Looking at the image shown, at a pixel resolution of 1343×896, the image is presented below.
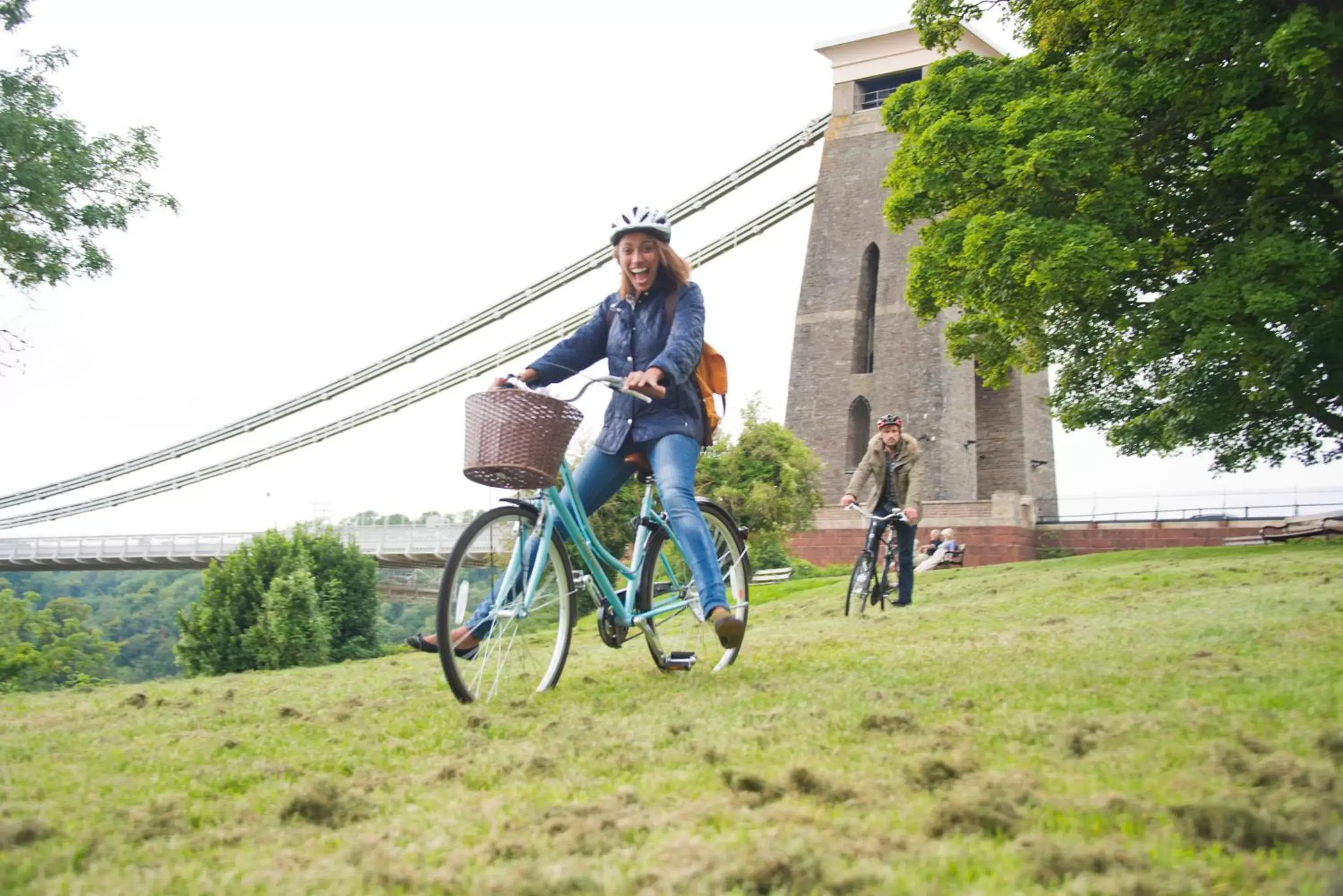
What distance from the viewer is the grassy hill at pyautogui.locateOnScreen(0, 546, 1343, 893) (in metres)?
2.37

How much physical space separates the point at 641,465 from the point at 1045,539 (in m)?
36.2

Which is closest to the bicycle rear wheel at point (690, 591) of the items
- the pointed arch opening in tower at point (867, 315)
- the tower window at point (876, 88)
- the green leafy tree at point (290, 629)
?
the green leafy tree at point (290, 629)

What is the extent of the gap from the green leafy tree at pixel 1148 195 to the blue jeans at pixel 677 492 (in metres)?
10.9

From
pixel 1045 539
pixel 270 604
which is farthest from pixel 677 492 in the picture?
pixel 1045 539

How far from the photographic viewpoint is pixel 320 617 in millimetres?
18031

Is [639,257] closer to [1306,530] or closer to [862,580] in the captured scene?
[862,580]

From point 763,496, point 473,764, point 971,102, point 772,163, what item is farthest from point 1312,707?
point 772,163

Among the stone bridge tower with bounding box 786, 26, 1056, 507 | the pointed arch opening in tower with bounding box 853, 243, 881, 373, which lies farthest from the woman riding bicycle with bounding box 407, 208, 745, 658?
the pointed arch opening in tower with bounding box 853, 243, 881, 373

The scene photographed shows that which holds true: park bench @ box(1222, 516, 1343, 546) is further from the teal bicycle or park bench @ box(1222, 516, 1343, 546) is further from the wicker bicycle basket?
the wicker bicycle basket

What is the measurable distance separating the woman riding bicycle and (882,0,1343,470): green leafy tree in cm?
1067

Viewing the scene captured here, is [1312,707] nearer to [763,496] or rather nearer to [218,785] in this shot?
[218,785]

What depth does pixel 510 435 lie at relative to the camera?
15.6ft

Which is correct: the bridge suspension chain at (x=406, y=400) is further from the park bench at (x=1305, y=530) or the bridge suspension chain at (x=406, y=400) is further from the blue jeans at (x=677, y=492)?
the blue jeans at (x=677, y=492)

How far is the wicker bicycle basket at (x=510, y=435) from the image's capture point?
4.75 metres
